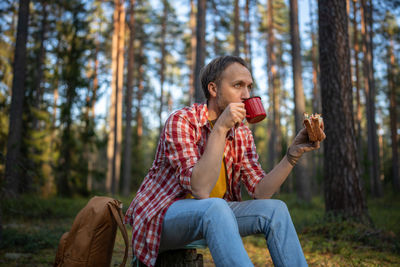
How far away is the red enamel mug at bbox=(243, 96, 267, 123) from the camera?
2033mm

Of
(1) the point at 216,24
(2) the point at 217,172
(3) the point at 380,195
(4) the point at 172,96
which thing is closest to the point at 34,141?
(2) the point at 217,172

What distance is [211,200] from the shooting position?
5.93ft

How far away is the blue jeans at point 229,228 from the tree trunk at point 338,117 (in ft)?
12.7

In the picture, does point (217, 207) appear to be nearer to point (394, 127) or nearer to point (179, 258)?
point (179, 258)

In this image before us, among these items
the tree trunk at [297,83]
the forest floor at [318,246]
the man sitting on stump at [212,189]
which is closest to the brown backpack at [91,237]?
the man sitting on stump at [212,189]

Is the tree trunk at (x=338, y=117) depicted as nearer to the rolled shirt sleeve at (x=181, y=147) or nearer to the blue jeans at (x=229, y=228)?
the blue jeans at (x=229, y=228)

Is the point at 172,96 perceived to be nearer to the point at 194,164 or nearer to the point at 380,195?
the point at 380,195

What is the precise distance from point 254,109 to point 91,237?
4.89 ft

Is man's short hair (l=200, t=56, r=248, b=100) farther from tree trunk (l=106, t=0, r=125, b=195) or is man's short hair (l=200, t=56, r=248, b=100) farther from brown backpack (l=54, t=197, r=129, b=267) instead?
tree trunk (l=106, t=0, r=125, b=195)

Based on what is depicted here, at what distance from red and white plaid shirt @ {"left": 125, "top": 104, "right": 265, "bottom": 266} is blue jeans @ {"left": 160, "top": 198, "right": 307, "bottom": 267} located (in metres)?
0.10

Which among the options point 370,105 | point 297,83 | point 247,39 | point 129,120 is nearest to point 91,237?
point 297,83

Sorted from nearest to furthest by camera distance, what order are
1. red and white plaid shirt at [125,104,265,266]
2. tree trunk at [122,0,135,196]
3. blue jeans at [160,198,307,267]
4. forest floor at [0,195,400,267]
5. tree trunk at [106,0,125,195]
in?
blue jeans at [160,198,307,267] < red and white plaid shirt at [125,104,265,266] < forest floor at [0,195,400,267] < tree trunk at [106,0,125,195] < tree trunk at [122,0,135,196]

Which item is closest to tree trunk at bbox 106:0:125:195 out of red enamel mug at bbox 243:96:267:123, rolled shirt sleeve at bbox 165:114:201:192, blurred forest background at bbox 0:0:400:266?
blurred forest background at bbox 0:0:400:266

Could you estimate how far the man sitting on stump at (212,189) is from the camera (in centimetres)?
178
